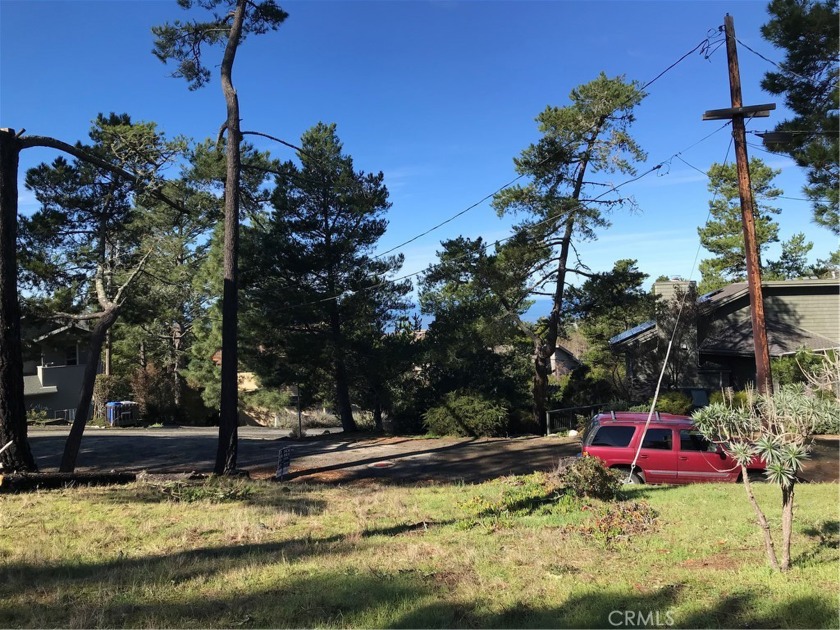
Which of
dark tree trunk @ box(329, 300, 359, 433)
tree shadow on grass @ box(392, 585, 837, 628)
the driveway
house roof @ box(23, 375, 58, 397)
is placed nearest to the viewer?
tree shadow on grass @ box(392, 585, 837, 628)

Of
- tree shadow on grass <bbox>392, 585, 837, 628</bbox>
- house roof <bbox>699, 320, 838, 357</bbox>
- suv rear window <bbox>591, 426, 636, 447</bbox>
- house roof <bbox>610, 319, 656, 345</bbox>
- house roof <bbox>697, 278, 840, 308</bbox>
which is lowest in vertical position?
tree shadow on grass <bbox>392, 585, 837, 628</bbox>

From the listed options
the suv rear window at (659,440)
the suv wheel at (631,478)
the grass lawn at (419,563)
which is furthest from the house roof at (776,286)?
the grass lawn at (419,563)

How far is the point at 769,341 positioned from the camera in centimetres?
2364

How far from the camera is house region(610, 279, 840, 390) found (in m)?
22.9

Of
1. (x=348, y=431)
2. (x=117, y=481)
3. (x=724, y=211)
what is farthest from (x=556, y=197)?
(x=724, y=211)

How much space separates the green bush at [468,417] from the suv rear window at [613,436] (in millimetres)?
10508

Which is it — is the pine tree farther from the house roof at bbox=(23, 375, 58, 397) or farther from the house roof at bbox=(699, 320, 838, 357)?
the house roof at bbox=(23, 375, 58, 397)

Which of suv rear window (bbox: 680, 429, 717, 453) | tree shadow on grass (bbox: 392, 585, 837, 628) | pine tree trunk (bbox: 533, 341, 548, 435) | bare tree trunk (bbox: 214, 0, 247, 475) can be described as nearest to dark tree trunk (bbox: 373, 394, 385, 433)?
pine tree trunk (bbox: 533, 341, 548, 435)

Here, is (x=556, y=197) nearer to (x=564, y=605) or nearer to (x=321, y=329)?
(x=321, y=329)

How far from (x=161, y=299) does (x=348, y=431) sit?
10679mm

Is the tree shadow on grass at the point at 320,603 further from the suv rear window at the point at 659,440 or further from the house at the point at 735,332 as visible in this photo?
the house at the point at 735,332

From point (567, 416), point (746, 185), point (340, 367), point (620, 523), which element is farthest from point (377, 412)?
point (620, 523)

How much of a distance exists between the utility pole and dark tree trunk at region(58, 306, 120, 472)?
50.0ft

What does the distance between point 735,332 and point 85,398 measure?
2376 centimetres
